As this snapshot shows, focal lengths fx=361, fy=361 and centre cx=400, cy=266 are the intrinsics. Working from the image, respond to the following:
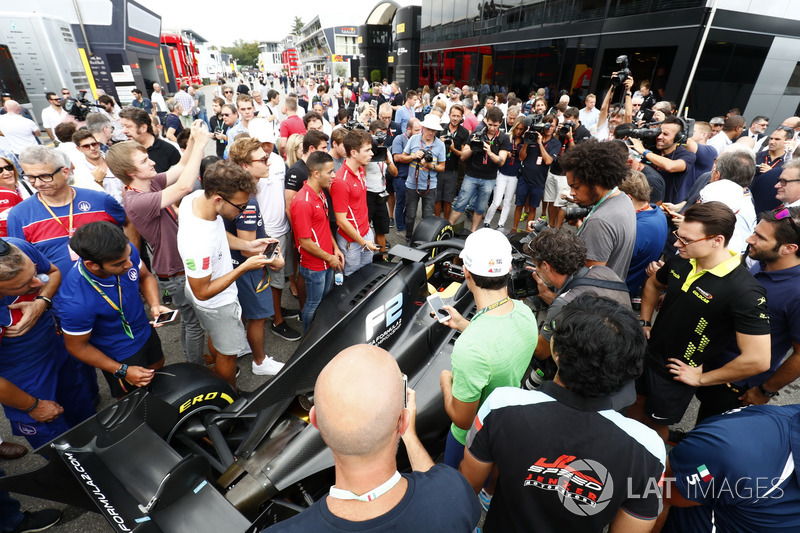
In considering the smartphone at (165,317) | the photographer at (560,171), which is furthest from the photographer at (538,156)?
the smartphone at (165,317)

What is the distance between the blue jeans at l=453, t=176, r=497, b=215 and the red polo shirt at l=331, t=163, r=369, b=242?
2673 millimetres

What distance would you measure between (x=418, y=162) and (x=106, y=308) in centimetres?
439

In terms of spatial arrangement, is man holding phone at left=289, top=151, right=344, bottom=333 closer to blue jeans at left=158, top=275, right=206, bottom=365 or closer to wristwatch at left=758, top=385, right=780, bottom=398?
blue jeans at left=158, top=275, right=206, bottom=365

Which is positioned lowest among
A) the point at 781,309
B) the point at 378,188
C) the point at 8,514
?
the point at 8,514

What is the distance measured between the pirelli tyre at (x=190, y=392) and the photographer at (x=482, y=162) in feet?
15.8

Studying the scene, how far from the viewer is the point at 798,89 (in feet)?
31.4

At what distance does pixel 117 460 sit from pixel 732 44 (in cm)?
1333

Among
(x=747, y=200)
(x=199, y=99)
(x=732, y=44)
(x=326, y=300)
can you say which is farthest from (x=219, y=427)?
(x=199, y=99)

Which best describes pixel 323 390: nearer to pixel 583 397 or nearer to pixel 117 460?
pixel 583 397

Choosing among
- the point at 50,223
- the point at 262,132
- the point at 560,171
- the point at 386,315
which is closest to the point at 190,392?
the point at 386,315

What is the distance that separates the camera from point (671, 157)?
4695mm

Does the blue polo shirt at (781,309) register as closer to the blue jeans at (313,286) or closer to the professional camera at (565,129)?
the blue jeans at (313,286)

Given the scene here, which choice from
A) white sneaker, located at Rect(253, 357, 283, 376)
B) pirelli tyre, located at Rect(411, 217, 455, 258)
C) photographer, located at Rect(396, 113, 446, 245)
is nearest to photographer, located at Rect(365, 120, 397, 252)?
photographer, located at Rect(396, 113, 446, 245)

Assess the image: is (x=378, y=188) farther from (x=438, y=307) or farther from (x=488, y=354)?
(x=488, y=354)
